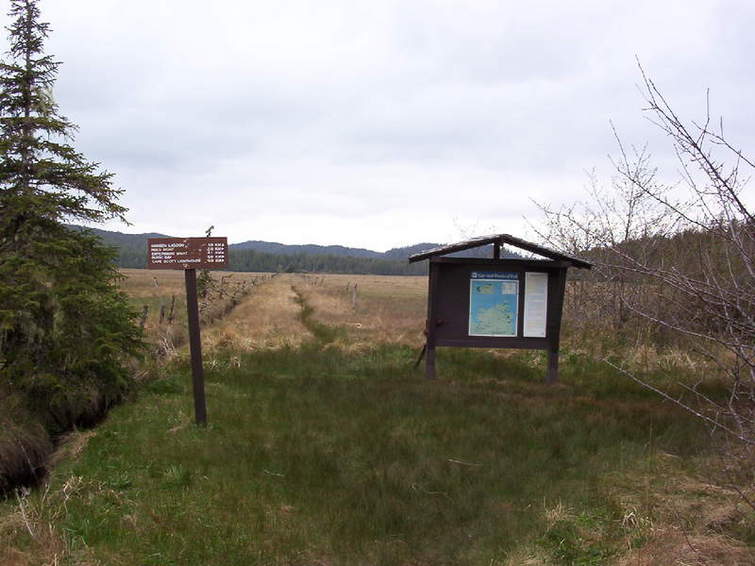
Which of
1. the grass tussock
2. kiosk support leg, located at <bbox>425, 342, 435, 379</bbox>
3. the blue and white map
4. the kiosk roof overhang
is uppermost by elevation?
the kiosk roof overhang

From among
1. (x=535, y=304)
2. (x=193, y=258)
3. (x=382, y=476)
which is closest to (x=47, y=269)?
(x=193, y=258)

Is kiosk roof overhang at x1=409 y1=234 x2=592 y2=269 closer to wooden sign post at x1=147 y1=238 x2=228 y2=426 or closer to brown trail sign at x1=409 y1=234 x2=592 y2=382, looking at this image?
brown trail sign at x1=409 y1=234 x2=592 y2=382

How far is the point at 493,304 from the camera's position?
36.9 ft

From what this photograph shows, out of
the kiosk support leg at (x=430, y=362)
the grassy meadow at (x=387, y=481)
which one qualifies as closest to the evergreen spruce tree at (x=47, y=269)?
the grassy meadow at (x=387, y=481)

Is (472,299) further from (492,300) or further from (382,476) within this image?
(382,476)

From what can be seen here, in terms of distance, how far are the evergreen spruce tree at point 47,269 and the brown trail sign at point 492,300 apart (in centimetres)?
609

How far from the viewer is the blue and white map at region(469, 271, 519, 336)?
11.2m

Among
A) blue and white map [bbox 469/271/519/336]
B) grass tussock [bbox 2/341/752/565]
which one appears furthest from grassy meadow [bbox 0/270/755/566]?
blue and white map [bbox 469/271/519/336]

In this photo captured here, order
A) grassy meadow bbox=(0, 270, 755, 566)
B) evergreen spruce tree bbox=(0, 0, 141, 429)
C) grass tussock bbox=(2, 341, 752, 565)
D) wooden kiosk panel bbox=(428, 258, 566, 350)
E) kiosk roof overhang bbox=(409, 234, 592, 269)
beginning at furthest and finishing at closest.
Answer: wooden kiosk panel bbox=(428, 258, 566, 350) < kiosk roof overhang bbox=(409, 234, 592, 269) < evergreen spruce tree bbox=(0, 0, 141, 429) < grass tussock bbox=(2, 341, 752, 565) < grassy meadow bbox=(0, 270, 755, 566)

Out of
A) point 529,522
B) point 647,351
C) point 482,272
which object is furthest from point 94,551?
point 647,351

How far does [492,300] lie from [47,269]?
8.08 m

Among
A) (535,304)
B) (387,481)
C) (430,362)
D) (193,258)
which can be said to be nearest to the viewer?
(387,481)

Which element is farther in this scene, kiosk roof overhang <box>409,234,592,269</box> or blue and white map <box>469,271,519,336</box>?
blue and white map <box>469,271,519,336</box>

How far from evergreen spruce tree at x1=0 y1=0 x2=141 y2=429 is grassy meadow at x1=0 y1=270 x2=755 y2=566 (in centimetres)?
84
